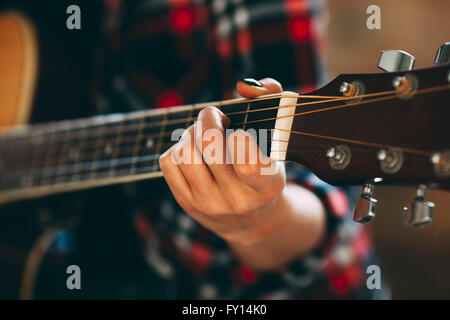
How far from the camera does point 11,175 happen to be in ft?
2.78

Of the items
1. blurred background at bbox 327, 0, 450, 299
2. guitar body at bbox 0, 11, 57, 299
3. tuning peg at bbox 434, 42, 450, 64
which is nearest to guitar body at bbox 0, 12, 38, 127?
guitar body at bbox 0, 11, 57, 299

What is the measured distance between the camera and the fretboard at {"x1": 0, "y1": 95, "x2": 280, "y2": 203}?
45cm

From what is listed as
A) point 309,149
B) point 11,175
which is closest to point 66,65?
point 11,175

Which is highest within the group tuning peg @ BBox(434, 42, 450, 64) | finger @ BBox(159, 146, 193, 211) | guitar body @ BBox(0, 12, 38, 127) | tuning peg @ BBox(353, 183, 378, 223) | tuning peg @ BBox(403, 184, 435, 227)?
guitar body @ BBox(0, 12, 38, 127)

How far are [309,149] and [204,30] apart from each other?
0.53m

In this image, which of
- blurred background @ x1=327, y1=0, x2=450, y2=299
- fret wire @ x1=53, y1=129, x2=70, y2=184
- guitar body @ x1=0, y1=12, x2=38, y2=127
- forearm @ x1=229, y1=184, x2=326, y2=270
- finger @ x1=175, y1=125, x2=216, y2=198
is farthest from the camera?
guitar body @ x1=0, y1=12, x2=38, y2=127

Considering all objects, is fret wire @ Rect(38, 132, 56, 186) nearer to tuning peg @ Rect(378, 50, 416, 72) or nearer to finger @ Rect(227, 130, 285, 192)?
finger @ Rect(227, 130, 285, 192)

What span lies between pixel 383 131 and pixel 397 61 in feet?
0.19

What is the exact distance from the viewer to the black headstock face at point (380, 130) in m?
0.30

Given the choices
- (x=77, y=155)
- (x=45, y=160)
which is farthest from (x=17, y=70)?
(x=77, y=155)

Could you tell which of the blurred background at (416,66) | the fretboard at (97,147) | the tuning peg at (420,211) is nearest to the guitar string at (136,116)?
the fretboard at (97,147)

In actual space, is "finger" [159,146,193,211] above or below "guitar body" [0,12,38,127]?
below

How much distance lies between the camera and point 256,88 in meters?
0.42
